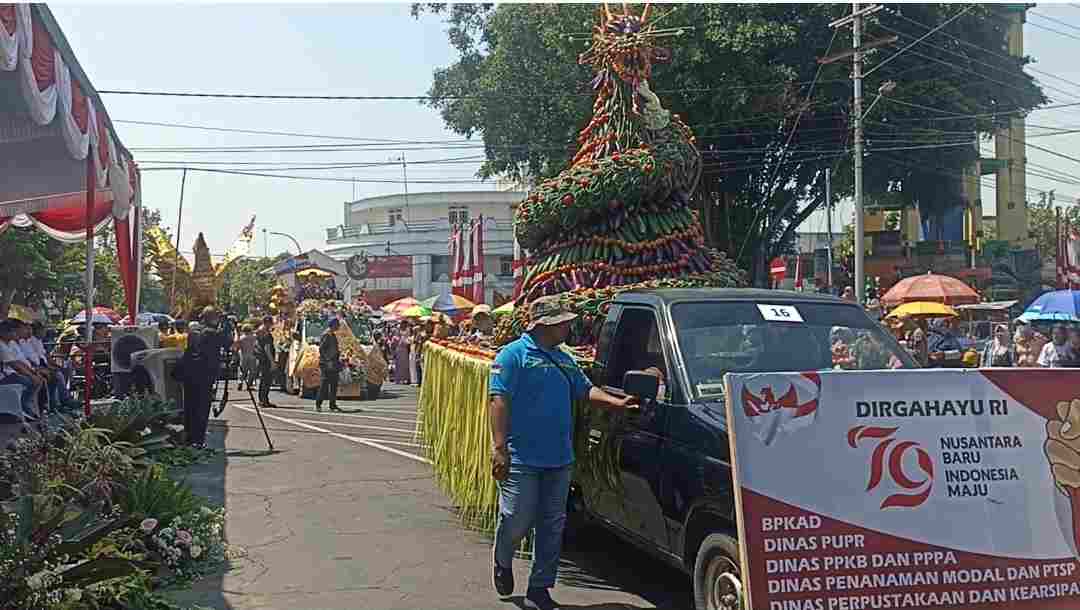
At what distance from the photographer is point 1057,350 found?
43.3ft

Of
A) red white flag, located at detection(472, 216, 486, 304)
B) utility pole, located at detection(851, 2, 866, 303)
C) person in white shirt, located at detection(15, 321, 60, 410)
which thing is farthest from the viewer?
red white flag, located at detection(472, 216, 486, 304)

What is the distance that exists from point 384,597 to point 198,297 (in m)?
14.1

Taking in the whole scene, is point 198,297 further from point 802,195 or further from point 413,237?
point 413,237

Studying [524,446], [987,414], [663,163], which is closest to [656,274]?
[663,163]

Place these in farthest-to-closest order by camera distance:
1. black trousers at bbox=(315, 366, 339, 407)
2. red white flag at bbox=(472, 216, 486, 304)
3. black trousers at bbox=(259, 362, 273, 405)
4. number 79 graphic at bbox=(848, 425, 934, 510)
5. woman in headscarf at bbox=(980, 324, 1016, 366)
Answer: red white flag at bbox=(472, 216, 486, 304)
black trousers at bbox=(259, 362, 273, 405)
black trousers at bbox=(315, 366, 339, 407)
woman in headscarf at bbox=(980, 324, 1016, 366)
number 79 graphic at bbox=(848, 425, 934, 510)

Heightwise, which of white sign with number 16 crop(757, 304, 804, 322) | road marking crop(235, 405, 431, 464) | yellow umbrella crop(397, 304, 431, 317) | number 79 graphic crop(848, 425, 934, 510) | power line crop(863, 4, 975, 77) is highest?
power line crop(863, 4, 975, 77)

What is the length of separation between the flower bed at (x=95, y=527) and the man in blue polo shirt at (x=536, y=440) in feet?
6.83

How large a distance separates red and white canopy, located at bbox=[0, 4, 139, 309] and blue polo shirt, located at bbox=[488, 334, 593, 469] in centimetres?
338

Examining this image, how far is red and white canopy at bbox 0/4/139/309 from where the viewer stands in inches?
259

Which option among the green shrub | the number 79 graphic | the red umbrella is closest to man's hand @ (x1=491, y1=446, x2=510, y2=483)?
the number 79 graphic

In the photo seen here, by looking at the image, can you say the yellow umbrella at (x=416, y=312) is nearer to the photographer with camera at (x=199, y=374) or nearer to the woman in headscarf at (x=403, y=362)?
the woman in headscarf at (x=403, y=362)

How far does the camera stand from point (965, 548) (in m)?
4.32

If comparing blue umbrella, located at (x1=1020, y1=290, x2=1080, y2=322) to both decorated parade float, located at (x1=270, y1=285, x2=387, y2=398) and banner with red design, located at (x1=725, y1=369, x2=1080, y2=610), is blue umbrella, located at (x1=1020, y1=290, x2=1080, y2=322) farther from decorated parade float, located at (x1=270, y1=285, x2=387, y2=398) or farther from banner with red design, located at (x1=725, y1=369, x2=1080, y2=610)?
decorated parade float, located at (x1=270, y1=285, x2=387, y2=398)

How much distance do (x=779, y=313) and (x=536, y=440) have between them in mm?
1670
